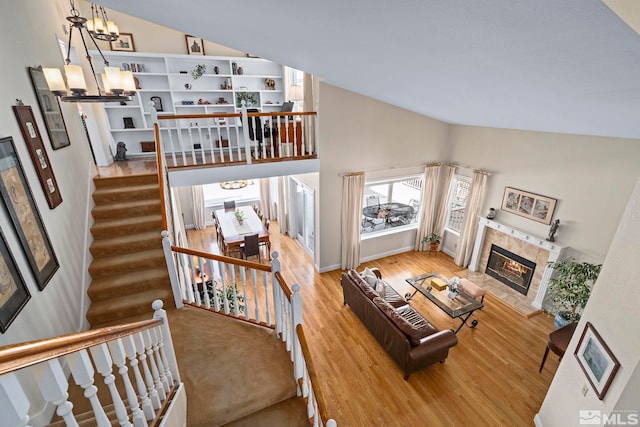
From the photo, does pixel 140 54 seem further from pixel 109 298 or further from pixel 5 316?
pixel 5 316

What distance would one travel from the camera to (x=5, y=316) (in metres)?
2.00

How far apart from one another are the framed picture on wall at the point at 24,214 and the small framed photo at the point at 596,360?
5.01 meters

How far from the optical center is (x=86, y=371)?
Answer: 3.76ft

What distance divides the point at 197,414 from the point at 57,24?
17.0 ft

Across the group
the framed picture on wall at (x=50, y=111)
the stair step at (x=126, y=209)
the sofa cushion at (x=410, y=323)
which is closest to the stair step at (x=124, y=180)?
the stair step at (x=126, y=209)

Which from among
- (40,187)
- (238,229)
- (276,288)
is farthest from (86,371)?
(238,229)

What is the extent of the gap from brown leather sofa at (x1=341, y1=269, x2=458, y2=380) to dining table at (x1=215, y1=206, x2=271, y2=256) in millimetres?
2857

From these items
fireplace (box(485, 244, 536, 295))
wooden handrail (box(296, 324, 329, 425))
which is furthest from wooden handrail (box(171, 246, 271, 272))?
fireplace (box(485, 244, 536, 295))

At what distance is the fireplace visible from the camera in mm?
→ 5762

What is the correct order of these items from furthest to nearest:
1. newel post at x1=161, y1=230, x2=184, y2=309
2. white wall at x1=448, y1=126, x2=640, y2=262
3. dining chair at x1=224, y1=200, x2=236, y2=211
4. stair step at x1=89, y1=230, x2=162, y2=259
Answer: dining chair at x1=224, y1=200, x2=236, y2=211 < white wall at x1=448, y1=126, x2=640, y2=262 < stair step at x1=89, y1=230, x2=162, y2=259 < newel post at x1=161, y1=230, x2=184, y2=309

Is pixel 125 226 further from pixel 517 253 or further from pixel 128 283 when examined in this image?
pixel 517 253

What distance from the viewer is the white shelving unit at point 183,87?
644 centimetres

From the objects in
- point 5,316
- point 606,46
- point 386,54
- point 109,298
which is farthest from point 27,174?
point 606,46

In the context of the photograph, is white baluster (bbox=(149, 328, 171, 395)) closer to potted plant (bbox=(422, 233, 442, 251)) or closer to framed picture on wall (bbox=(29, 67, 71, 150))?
framed picture on wall (bbox=(29, 67, 71, 150))
